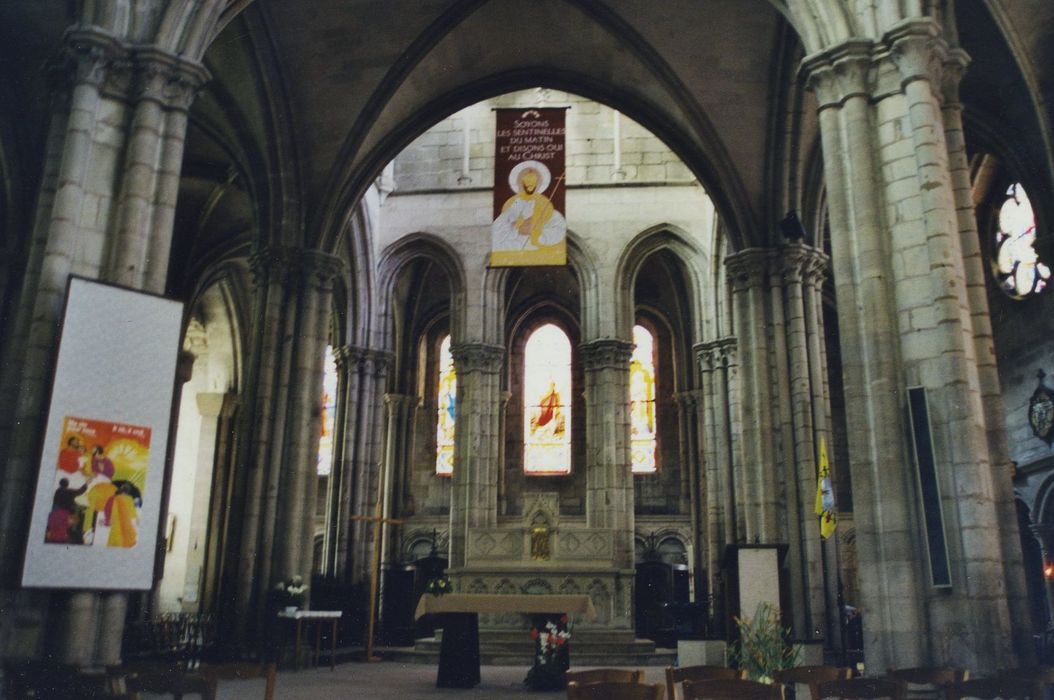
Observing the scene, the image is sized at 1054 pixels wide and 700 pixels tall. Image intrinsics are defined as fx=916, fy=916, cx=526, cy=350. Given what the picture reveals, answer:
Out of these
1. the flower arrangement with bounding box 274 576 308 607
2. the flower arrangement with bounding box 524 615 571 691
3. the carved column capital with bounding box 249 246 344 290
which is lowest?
the flower arrangement with bounding box 524 615 571 691

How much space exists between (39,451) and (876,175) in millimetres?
8754

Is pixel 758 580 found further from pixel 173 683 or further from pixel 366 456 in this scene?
pixel 366 456

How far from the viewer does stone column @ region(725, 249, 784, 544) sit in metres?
15.4

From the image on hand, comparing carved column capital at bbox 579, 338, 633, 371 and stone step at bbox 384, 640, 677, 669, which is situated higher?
carved column capital at bbox 579, 338, 633, 371

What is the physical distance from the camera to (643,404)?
97.6 feet

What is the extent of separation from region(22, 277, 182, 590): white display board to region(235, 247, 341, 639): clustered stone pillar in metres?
6.66

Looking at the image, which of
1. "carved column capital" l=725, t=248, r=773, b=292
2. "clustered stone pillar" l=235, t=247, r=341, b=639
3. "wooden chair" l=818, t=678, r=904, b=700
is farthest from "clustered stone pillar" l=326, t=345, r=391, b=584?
"wooden chair" l=818, t=678, r=904, b=700

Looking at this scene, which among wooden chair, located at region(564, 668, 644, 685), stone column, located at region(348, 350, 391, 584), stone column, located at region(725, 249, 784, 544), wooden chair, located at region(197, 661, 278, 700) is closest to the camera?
wooden chair, located at region(197, 661, 278, 700)

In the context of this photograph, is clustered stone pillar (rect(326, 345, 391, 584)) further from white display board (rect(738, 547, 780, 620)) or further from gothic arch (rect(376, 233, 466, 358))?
white display board (rect(738, 547, 780, 620))

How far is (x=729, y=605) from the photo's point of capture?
39.4 ft

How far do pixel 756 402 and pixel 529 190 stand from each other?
18.9 ft

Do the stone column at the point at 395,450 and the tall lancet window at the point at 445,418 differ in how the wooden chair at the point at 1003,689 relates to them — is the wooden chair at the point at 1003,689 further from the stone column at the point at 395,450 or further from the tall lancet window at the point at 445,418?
the tall lancet window at the point at 445,418

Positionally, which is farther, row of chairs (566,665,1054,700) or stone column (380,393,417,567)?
stone column (380,393,417,567)

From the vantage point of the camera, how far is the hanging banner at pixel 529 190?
16859mm
